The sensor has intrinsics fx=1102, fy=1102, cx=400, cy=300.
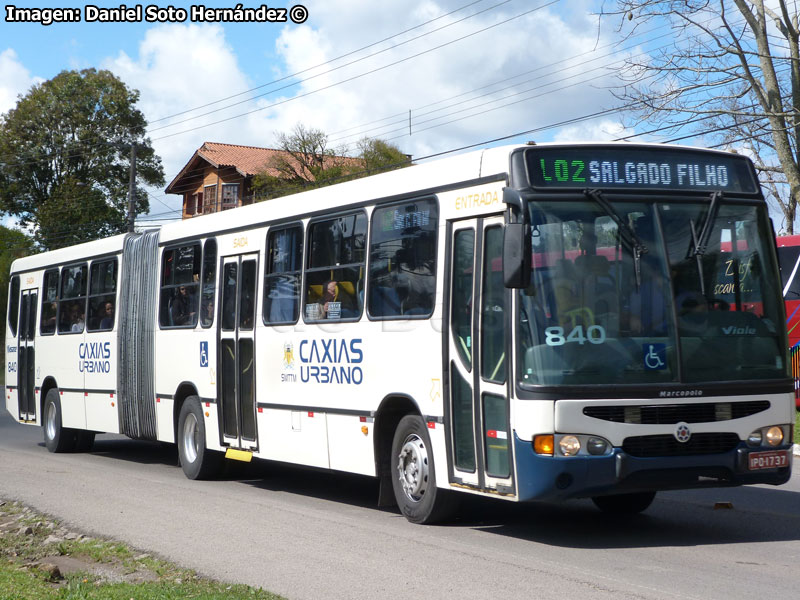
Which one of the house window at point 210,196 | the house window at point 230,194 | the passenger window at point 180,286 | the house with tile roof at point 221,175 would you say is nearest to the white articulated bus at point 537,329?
the passenger window at point 180,286

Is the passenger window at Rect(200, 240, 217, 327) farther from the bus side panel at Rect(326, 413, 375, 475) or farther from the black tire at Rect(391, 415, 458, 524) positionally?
the black tire at Rect(391, 415, 458, 524)

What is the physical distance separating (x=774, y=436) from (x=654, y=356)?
1272mm

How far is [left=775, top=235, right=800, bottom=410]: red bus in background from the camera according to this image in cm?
2192

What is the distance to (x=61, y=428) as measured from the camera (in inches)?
728

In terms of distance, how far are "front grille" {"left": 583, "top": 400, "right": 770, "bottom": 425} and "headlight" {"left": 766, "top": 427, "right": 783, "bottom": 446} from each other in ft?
0.64

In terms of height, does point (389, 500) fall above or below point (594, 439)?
below

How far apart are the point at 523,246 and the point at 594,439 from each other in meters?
1.53

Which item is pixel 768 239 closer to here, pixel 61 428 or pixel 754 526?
pixel 754 526

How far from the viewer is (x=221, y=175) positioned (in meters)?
63.6

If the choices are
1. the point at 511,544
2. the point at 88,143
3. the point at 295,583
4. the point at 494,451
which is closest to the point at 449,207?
the point at 494,451

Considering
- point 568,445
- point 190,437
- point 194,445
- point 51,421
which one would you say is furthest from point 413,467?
point 51,421

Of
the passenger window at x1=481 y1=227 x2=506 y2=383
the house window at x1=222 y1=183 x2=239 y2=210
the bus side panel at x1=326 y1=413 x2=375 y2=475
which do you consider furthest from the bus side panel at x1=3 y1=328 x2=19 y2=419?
the house window at x1=222 y1=183 x2=239 y2=210

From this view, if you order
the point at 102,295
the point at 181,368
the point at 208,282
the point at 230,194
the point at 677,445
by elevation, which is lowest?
the point at 677,445

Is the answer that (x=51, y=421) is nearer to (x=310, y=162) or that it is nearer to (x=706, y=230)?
(x=706, y=230)
